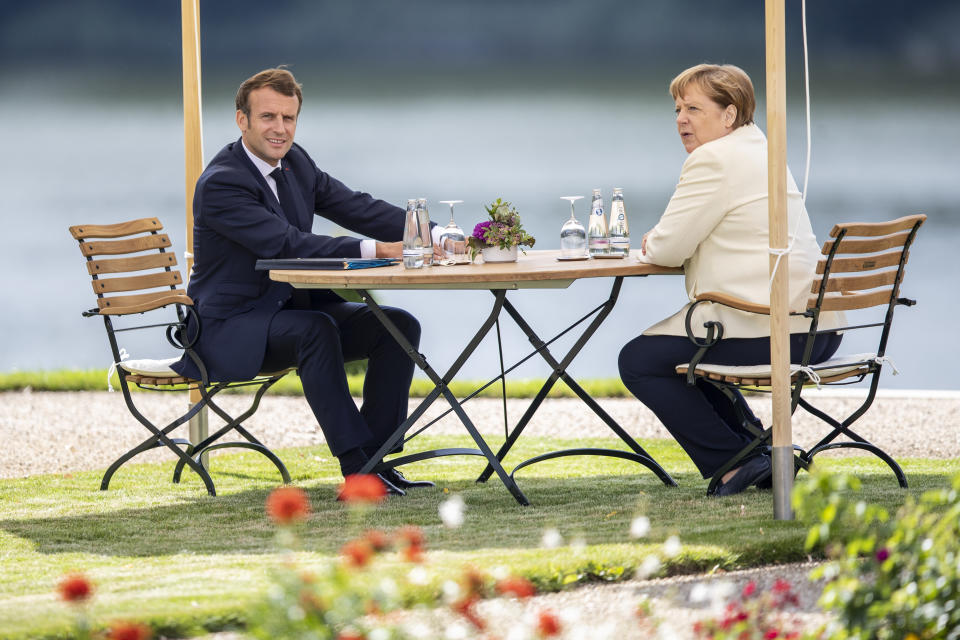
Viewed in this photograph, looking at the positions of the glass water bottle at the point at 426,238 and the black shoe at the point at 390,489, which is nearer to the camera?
the glass water bottle at the point at 426,238

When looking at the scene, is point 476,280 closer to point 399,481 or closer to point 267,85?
point 399,481

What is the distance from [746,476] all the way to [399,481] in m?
1.17

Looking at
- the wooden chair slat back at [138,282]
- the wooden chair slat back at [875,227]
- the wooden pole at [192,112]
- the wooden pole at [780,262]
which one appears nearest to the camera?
the wooden pole at [780,262]

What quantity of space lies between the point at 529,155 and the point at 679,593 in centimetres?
1255

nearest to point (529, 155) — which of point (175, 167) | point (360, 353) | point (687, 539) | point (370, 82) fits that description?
point (370, 82)

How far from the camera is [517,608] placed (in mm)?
2564

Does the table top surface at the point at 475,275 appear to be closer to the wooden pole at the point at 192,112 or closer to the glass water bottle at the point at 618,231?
the glass water bottle at the point at 618,231

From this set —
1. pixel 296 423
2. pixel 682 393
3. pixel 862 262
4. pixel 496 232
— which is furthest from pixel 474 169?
pixel 862 262

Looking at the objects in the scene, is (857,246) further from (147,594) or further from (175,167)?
(175,167)

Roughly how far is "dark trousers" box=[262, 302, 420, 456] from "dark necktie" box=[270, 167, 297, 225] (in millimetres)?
324

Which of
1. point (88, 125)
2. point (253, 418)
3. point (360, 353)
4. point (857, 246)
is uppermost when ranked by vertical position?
point (88, 125)

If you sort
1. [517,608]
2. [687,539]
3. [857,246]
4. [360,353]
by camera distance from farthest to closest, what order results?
[360,353]
[857,246]
[687,539]
[517,608]

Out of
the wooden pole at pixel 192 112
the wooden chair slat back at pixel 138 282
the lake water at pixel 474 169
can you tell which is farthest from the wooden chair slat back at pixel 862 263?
the lake water at pixel 474 169

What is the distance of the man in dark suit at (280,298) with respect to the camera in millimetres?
4047
